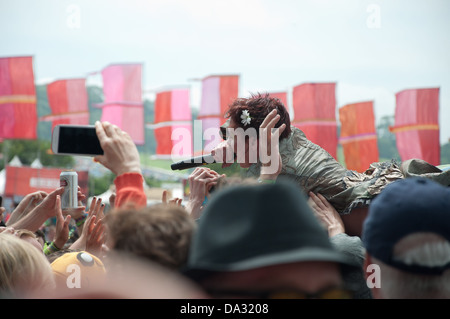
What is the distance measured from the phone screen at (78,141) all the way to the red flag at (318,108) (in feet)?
39.4

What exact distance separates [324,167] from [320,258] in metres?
1.36

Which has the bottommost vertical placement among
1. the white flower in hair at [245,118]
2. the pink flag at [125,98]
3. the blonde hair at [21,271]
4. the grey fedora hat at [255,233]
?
the blonde hair at [21,271]

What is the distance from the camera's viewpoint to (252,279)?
1062mm

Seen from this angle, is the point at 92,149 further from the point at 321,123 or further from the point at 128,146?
the point at 321,123

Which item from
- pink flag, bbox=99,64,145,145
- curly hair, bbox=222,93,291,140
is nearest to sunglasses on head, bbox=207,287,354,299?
curly hair, bbox=222,93,291,140

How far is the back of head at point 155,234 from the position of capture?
45.2 inches

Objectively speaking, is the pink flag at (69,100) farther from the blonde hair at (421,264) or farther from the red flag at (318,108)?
the blonde hair at (421,264)

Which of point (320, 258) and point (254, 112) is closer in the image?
point (320, 258)

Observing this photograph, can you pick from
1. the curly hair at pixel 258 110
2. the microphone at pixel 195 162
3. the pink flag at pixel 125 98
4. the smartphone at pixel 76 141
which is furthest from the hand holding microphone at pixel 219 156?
the pink flag at pixel 125 98

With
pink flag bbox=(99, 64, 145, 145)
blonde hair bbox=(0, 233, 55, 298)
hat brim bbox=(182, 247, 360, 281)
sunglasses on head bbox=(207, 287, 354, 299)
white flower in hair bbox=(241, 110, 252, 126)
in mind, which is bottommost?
blonde hair bbox=(0, 233, 55, 298)

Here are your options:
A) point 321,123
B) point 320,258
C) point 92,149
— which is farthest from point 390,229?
point 321,123

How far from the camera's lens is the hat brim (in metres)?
1.02

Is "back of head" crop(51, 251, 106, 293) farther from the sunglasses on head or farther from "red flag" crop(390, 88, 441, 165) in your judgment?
"red flag" crop(390, 88, 441, 165)

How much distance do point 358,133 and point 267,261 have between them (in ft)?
42.7
